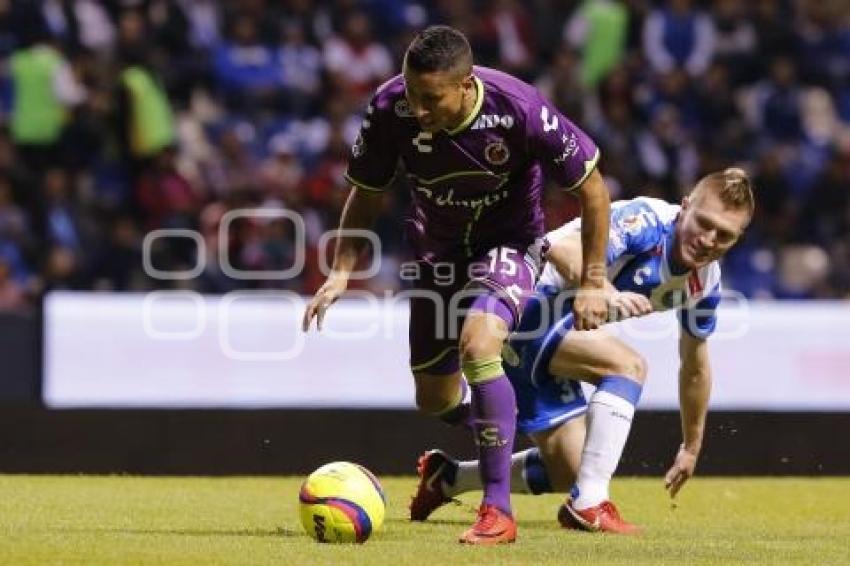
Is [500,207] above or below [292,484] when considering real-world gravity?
above

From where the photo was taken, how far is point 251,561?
673 cm

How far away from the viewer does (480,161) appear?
7.74 meters

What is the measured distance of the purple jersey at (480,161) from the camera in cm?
764

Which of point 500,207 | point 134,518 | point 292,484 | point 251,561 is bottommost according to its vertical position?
point 292,484

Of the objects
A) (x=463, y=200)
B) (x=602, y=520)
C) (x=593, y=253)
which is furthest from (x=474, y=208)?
(x=602, y=520)

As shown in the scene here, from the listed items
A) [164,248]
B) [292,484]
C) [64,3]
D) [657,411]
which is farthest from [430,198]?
[64,3]

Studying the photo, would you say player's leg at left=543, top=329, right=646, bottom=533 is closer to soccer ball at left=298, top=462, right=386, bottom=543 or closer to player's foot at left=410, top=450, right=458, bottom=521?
player's foot at left=410, top=450, right=458, bottom=521

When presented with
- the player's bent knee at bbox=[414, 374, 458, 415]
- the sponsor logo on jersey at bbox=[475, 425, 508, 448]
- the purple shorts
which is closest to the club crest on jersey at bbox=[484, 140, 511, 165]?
the purple shorts

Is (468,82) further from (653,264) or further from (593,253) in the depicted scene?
(653,264)

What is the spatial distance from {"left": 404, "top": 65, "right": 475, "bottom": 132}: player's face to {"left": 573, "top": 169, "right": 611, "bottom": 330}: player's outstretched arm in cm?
56

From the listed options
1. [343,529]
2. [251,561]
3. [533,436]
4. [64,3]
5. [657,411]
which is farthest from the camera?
[64,3]

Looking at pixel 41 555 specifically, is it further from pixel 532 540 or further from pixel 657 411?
pixel 657 411

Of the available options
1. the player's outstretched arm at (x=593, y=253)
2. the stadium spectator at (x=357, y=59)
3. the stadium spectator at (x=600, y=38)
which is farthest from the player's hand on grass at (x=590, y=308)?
the stadium spectator at (x=600, y=38)

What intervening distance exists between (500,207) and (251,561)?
1.92 meters
